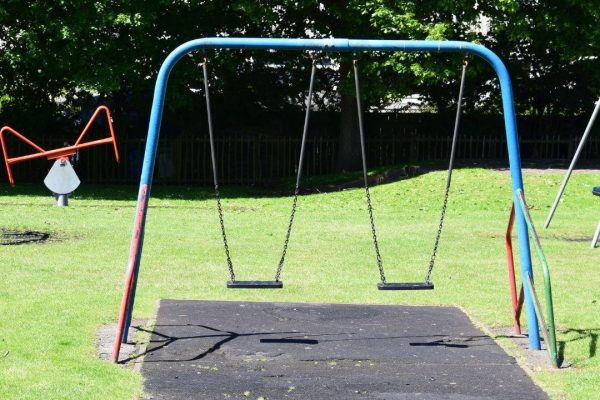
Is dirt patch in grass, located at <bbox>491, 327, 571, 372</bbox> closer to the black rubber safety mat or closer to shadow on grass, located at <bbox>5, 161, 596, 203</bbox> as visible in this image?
the black rubber safety mat

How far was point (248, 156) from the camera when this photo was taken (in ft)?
95.6

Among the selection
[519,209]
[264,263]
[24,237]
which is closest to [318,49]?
[519,209]

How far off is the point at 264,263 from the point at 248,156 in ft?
54.9

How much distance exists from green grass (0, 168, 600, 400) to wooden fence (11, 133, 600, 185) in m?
5.60

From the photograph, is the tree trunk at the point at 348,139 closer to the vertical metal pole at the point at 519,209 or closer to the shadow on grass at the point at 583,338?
the shadow on grass at the point at 583,338

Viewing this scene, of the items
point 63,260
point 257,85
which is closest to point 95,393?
point 63,260

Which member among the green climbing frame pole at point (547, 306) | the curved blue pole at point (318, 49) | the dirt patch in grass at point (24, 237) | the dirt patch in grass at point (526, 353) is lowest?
the dirt patch in grass at point (526, 353)

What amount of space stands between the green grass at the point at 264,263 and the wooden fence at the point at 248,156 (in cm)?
560

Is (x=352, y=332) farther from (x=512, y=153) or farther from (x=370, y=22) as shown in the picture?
(x=370, y=22)

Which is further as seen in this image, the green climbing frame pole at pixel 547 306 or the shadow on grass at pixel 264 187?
the shadow on grass at pixel 264 187

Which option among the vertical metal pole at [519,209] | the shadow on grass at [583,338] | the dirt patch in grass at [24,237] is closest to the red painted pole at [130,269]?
the vertical metal pole at [519,209]

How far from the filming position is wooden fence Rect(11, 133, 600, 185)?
94.4 feet

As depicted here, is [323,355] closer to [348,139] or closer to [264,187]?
[264,187]

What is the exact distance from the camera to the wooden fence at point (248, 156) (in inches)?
1133
